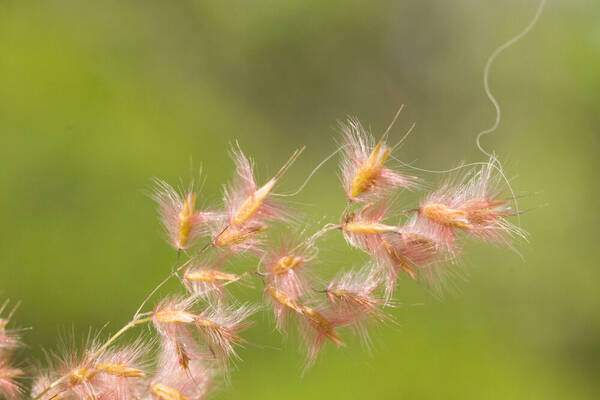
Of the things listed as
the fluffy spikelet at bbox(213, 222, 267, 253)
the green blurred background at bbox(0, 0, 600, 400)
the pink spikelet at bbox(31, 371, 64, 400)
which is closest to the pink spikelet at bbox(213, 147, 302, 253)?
the fluffy spikelet at bbox(213, 222, 267, 253)

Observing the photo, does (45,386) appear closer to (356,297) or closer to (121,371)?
(121,371)

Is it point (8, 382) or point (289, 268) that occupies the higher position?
point (289, 268)

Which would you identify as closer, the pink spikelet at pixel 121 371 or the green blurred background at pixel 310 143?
the pink spikelet at pixel 121 371

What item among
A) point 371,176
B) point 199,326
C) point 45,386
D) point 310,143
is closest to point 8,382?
point 45,386

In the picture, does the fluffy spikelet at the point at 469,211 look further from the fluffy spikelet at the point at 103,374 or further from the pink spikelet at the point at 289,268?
the fluffy spikelet at the point at 103,374

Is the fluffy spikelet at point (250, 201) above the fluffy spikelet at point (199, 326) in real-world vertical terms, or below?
above

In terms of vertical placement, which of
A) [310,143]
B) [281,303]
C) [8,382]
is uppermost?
[310,143]

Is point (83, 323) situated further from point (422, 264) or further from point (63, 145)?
point (422, 264)

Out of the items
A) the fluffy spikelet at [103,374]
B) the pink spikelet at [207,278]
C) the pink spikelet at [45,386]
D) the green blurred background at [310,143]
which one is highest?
the green blurred background at [310,143]

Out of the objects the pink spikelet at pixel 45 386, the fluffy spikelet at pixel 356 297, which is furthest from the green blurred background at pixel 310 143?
the fluffy spikelet at pixel 356 297
